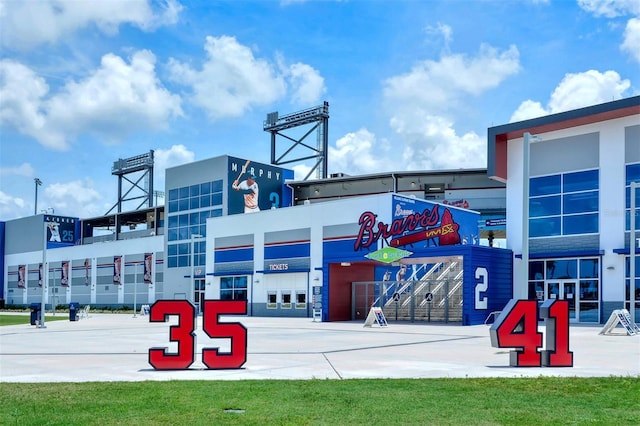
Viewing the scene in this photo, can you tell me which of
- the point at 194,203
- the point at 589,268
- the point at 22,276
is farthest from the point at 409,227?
the point at 22,276

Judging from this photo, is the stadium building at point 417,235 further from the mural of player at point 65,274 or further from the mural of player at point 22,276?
the mural of player at point 22,276

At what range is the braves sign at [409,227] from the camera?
42.2 meters

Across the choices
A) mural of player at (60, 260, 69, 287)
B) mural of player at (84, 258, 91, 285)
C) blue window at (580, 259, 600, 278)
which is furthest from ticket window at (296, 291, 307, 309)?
mural of player at (60, 260, 69, 287)

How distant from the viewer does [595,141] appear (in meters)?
36.2

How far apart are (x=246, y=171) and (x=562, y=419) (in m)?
58.1

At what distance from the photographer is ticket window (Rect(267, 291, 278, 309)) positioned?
5250 cm

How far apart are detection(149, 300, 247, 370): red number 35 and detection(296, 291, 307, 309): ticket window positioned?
36.0m

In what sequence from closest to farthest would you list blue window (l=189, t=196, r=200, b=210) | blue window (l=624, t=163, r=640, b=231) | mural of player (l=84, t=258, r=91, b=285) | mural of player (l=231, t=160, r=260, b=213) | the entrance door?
blue window (l=624, t=163, r=640, b=231)
the entrance door
mural of player (l=231, t=160, r=260, b=213)
blue window (l=189, t=196, r=200, b=210)
mural of player (l=84, t=258, r=91, b=285)

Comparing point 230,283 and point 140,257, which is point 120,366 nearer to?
point 230,283

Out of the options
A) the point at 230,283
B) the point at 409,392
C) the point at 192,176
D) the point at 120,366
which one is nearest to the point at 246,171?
the point at 192,176

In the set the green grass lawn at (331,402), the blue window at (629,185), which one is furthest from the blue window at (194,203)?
the green grass lawn at (331,402)

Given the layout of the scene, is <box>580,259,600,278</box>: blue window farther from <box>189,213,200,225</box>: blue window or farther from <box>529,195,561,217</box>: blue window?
<box>189,213,200,225</box>: blue window

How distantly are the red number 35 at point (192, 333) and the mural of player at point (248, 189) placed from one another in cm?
5046

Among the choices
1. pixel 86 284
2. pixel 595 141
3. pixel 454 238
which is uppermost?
pixel 595 141
